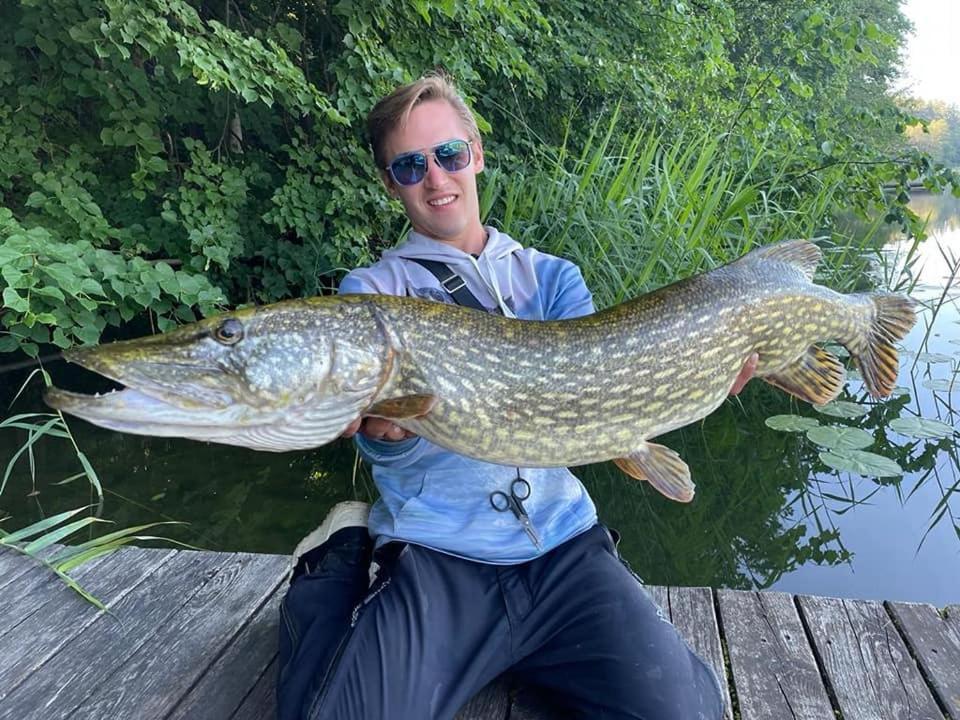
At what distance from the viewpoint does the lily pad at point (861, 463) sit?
3.10 m

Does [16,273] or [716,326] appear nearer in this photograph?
[716,326]

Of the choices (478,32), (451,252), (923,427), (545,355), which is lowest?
(923,427)

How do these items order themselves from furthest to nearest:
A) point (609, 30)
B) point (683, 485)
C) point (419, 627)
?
point (609, 30) < point (683, 485) < point (419, 627)

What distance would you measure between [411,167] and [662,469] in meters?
0.97

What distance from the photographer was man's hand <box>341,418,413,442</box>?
1.43 metres

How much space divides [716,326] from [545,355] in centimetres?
44

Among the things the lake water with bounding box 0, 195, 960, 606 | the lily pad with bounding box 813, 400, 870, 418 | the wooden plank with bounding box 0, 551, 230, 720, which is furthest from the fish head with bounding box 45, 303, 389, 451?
the lily pad with bounding box 813, 400, 870, 418

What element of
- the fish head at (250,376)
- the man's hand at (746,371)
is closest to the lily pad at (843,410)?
the man's hand at (746,371)

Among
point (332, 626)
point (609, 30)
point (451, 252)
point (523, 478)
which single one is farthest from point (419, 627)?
point (609, 30)

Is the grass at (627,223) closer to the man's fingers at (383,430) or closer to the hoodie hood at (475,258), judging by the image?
the hoodie hood at (475,258)

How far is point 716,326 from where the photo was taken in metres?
1.55

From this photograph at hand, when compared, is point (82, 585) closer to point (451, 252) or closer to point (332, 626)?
point (332, 626)

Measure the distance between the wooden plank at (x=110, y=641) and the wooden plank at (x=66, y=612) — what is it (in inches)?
1.1

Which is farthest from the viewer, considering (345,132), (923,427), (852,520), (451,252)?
(345,132)
